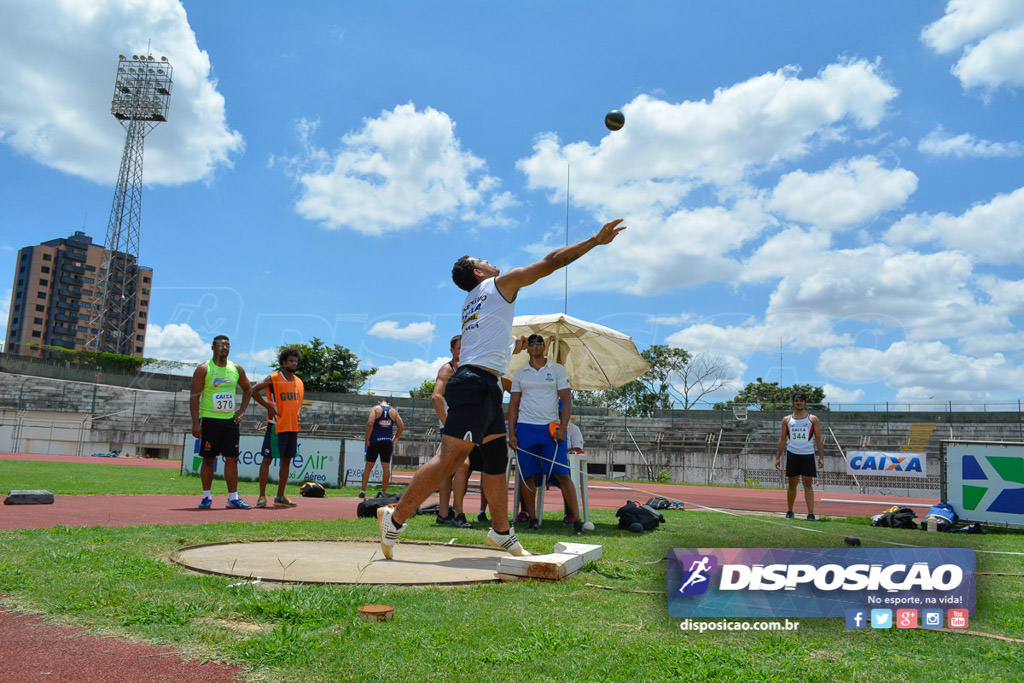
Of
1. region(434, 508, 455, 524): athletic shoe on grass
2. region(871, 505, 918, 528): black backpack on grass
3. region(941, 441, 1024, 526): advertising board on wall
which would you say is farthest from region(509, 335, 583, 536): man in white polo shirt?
region(941, 441, 1024, 526): advertising board on wall

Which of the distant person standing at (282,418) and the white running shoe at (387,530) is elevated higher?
the distant person standing at (282,418)

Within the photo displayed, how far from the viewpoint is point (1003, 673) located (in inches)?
90.0

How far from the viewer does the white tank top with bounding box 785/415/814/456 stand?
9.77 meters

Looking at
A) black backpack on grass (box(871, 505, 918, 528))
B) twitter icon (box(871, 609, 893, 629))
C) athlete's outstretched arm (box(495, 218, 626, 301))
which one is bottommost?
black backpack on grass (box(871, 505, 918, 528))

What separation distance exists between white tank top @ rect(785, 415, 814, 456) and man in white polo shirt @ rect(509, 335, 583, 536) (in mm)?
4306

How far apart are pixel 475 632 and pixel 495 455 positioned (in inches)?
74.3

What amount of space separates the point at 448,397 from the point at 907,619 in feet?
8.61

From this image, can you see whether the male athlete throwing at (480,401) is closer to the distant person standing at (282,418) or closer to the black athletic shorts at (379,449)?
the distant person standing at (282,418)

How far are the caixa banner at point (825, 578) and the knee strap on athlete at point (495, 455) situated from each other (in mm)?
2038

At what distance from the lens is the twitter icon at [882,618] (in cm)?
252

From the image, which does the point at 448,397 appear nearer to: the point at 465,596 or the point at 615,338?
the point at 465,596

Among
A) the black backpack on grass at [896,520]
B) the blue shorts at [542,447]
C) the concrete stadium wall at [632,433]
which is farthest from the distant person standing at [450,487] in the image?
the concrete stadium wall at [632,433]

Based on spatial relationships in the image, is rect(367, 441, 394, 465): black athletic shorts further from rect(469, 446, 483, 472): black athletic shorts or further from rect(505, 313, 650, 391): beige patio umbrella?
rect(469, 446, 483, 472): black athletic shorts

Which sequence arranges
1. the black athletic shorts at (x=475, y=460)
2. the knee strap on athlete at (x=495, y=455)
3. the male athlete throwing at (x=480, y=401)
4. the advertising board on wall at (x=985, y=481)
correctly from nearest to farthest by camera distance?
the male athlete throwing at (x=480, y=401) → the knee strap on athlete at (x=495, y=455) → the black athletic shorts at (x=475, y=460) → the advertising board on wall at (x=985, y=481)
